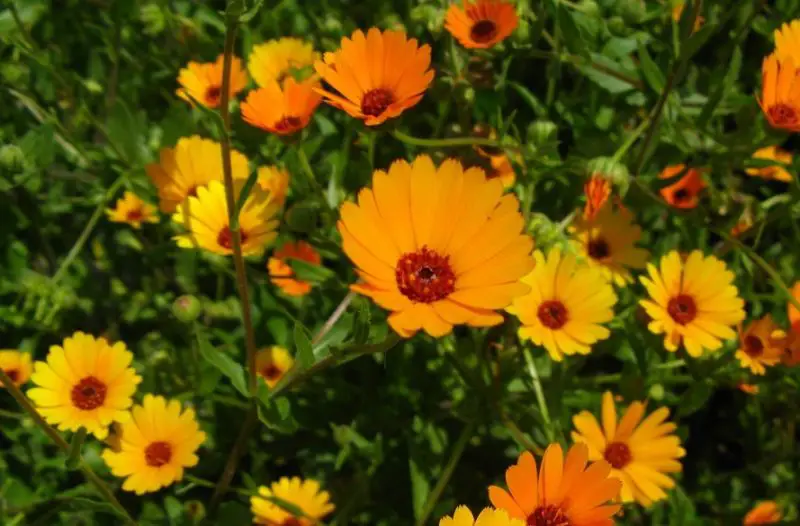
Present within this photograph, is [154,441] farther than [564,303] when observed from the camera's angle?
Yes

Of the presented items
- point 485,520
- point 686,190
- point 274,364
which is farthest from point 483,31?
point 485,520

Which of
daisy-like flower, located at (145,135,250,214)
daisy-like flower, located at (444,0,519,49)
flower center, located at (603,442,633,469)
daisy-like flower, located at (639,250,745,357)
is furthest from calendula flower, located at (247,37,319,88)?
flower center, located at (603,442,633,469)

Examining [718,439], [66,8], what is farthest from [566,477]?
[66,8]

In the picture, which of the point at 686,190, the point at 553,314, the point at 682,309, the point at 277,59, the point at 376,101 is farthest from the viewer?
the point at 277,59

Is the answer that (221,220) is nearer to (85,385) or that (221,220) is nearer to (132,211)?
(85,385)

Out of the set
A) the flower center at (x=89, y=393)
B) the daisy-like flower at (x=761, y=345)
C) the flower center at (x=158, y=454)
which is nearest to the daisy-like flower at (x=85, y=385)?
the flower center at (x=89, y=393)

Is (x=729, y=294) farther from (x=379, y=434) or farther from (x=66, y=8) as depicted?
(x=66, y=8)

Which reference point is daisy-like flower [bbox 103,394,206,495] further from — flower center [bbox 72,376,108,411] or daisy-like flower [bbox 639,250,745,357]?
daisy-like flower [bbox 639,250,745,357]
